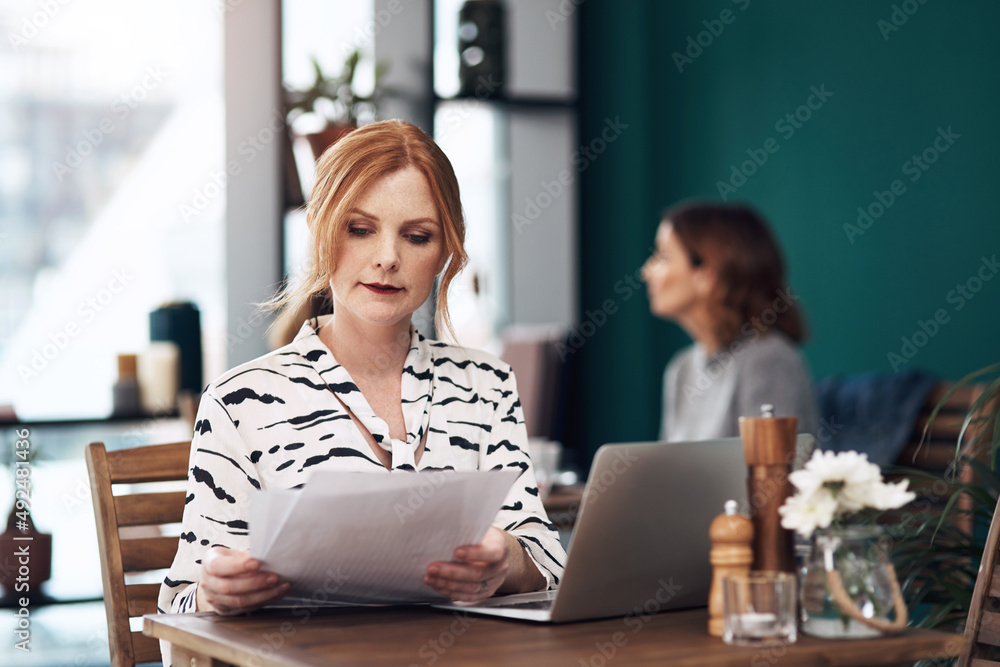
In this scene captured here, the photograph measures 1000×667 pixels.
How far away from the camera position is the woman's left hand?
115cm

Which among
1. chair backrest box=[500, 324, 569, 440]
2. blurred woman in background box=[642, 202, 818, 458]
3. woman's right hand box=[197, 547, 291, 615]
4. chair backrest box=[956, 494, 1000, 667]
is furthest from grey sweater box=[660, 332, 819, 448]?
woman's right hand box=[197, 547, 291, 615]

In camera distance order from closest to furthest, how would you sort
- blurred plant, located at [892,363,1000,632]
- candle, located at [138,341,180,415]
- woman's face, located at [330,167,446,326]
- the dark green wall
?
1. woman's face, located at [330,167,446,326]
2. blurred plant, located at [892,363,1000,632]
3. the dark green wall
4. candle, located at [138,341,180,415]

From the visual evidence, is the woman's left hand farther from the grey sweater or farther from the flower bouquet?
the grey sweater

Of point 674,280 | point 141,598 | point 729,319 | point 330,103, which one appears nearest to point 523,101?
point 330,103

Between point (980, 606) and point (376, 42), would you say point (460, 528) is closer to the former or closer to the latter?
point (980, 606)

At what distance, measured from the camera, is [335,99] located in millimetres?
3900

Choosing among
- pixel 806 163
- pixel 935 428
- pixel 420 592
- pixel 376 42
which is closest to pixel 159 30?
pixel 376 42

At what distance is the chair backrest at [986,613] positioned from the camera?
134 cm

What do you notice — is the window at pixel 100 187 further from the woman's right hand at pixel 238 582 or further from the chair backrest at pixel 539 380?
the woman's right hand at pixel 238 582

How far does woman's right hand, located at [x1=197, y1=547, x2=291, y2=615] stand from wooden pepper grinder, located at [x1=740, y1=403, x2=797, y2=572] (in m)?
0.47

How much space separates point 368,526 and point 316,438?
34 cm

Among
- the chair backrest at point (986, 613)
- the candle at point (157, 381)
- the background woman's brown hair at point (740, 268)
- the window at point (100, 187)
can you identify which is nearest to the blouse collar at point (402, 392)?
the chair backrest at point (986, 613)

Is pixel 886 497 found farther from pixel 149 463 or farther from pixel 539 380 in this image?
pixel 539 380

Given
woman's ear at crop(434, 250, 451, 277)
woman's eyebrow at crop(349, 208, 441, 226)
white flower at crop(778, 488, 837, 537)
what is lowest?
white flower at crop(778, 488, 837, 537)
